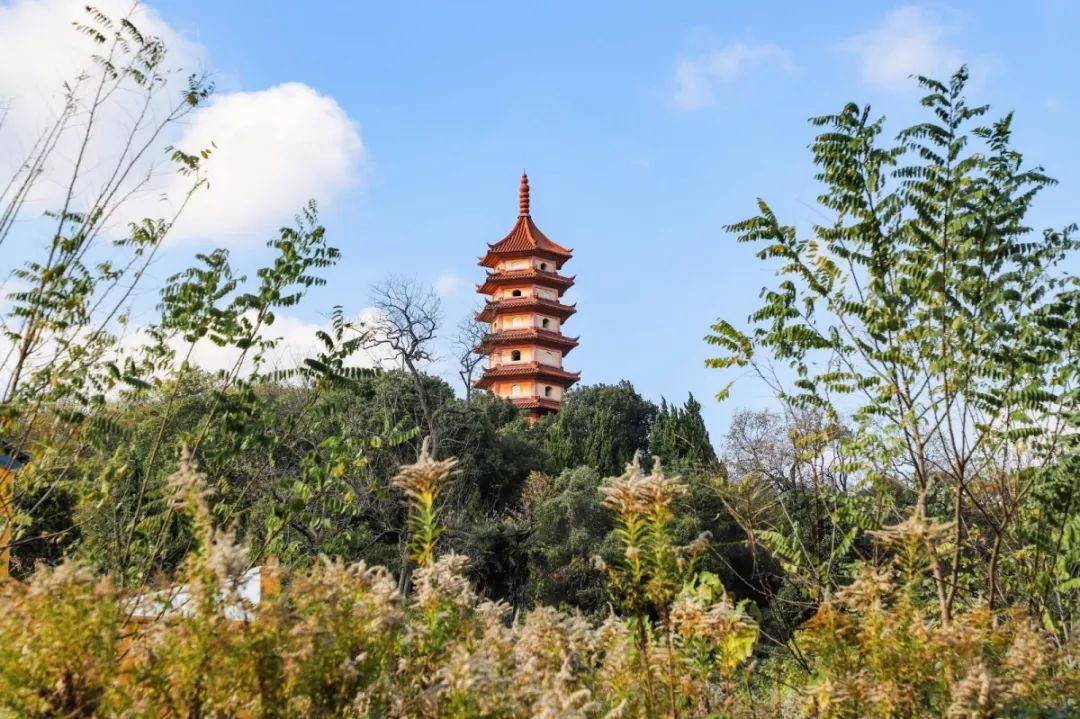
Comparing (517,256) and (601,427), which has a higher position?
(517,256)

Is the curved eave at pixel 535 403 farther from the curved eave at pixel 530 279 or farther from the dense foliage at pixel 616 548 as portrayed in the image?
the dense foliage at pixel 616 548

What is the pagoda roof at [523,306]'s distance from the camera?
179 feet

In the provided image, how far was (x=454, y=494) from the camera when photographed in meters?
28.3

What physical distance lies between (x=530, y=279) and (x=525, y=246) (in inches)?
82.5

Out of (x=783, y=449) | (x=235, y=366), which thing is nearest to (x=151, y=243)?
(x=235, y=366)

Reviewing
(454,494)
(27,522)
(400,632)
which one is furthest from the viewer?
(454,494)

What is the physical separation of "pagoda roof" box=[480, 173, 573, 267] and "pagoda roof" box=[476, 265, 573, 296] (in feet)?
3.45

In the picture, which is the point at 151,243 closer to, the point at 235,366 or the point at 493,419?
the point at 235,366

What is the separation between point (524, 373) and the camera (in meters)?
53.2

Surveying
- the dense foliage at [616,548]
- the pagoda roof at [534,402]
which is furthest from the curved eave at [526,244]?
the dense foliage at [616,548]

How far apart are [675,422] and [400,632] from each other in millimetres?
37263

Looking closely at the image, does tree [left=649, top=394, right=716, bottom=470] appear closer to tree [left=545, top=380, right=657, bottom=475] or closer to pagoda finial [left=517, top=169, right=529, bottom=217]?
tree [left=545, top=380, right=657, bottom=475]

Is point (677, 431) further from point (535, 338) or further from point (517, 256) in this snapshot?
point (517, 256)

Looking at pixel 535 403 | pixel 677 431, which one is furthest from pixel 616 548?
pixel 535 403
